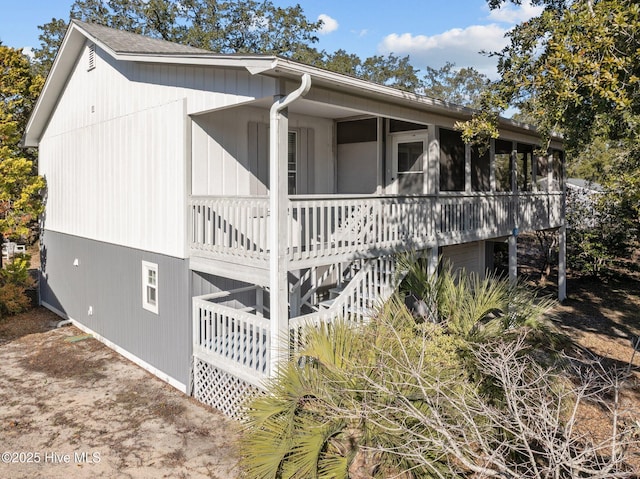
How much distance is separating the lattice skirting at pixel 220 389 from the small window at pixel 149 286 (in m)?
1.83

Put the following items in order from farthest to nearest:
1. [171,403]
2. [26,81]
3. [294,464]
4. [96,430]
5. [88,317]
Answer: [26,81] < [88,317] < [171,403] < [96,430] < [294,464]

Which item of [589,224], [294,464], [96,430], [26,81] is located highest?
[26,81]

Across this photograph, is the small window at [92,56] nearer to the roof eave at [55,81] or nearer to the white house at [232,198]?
the white house at [232,198]

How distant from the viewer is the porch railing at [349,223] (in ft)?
24.0

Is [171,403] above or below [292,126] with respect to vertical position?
below

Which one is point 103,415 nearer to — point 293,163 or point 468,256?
point 293,163

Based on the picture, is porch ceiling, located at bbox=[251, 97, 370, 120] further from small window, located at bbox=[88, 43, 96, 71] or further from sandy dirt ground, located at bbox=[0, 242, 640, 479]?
sandy dirt ground, located at bbox=[0, 242, 640, 479]

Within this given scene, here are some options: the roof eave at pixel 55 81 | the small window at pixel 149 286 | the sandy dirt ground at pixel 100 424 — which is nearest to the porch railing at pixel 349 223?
the small window at pixel 149 286

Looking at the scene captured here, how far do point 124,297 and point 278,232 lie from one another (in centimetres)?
542

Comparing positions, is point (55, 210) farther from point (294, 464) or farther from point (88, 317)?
point (294, 464)

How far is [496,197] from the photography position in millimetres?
12695

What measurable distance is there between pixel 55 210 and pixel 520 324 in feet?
44.2

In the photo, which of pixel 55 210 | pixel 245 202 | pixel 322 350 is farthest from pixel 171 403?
pixel 55 210

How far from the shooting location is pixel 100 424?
24.4ft
